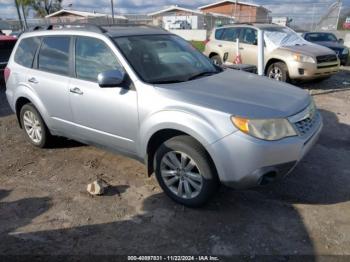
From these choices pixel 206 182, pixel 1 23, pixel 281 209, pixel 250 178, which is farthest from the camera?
pixel 1 23

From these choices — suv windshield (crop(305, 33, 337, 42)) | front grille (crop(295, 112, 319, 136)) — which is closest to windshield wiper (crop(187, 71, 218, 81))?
front grille (crop(295, 112, 319, 136))

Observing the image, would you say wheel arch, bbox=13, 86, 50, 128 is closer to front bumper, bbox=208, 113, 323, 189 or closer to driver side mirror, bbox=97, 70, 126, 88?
driver side mirror, bbox=97, 70, 126, 88

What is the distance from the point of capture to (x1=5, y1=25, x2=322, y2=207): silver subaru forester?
3098 mm

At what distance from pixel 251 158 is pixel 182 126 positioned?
0.71 metres

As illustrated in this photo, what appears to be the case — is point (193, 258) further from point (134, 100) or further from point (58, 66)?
point (58, 66)

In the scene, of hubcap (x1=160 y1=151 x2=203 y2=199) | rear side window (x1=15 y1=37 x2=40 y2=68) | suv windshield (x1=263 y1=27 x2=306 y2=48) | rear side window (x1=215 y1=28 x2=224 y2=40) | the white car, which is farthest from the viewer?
the white car

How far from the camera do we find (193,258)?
292 centimetres

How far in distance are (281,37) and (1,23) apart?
137 feet

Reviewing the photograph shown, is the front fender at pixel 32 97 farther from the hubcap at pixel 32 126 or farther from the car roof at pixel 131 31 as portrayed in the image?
the car roof at pixel 131 31

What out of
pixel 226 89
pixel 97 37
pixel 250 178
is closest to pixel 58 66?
pixel 97 37

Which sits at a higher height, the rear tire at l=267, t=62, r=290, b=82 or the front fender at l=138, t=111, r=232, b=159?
the front fender at l=138, t=111, r=232, b=159

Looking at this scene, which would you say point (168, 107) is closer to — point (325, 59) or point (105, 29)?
point (105, 29)

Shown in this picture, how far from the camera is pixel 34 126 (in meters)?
5.21

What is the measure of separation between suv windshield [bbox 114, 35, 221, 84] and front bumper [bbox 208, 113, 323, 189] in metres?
1.09
